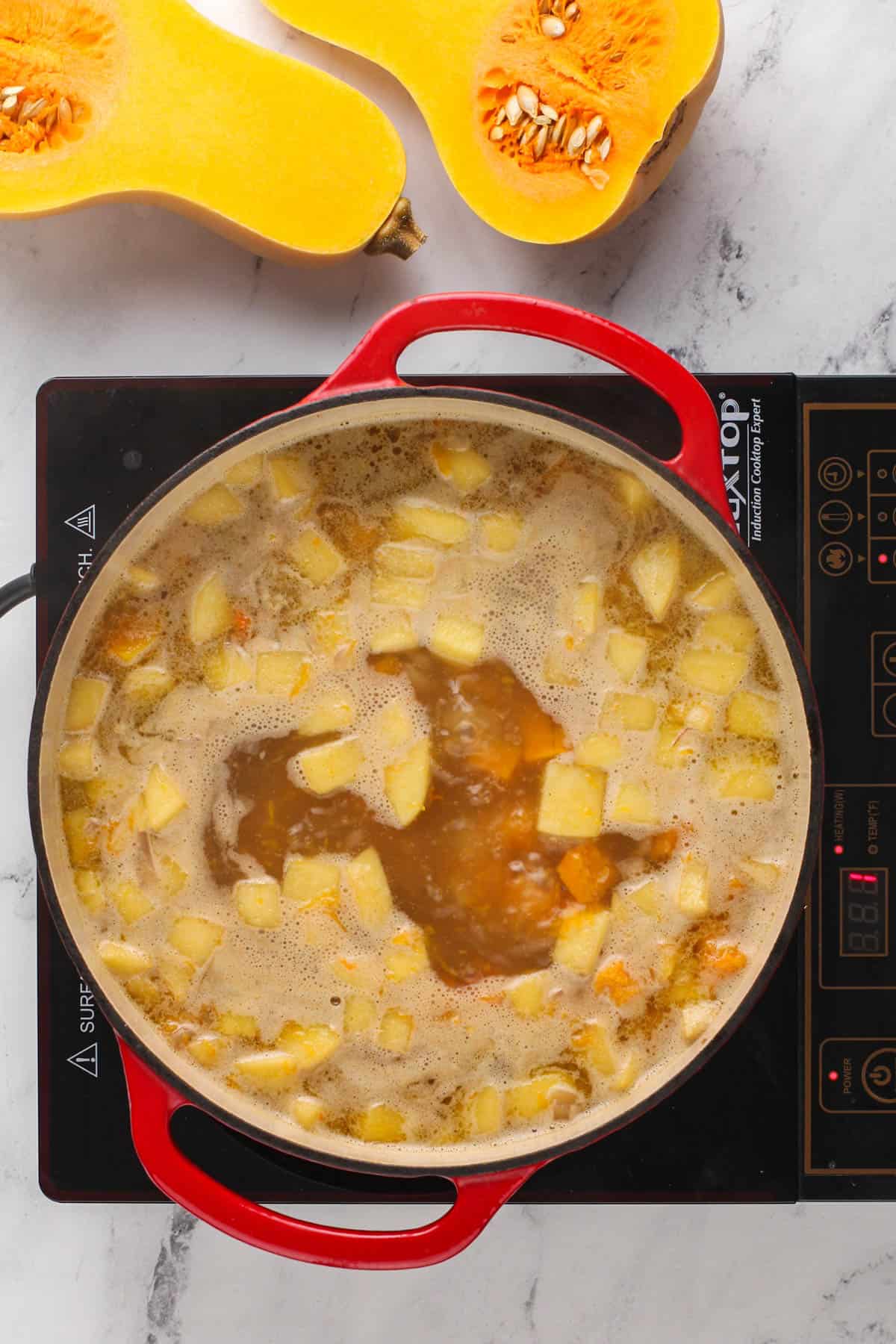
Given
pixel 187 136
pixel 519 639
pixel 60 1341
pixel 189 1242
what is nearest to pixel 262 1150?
pixel 189 1242

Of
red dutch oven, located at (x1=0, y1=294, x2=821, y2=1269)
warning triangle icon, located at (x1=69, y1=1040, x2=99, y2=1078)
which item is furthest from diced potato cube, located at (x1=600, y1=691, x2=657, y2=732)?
warning triangle icon, located at (x1=69, y1=1040, x2=99, y2=1078)

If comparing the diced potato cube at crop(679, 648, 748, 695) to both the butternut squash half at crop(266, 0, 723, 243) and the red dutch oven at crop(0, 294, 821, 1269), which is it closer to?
the red dutch oven at crop(0, 294, 821, 1269)

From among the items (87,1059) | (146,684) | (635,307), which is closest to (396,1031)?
(87,1059)

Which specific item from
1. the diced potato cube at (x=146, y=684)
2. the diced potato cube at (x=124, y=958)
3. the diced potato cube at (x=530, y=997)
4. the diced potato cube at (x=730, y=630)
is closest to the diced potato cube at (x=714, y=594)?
the diced potato cube at (x=730, y=630)

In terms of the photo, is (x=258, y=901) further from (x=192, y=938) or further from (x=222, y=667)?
(x=222, y=667)

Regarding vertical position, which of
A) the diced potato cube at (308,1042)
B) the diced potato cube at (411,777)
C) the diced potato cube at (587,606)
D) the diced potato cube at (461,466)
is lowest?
the diced potato cube at (308,1042)

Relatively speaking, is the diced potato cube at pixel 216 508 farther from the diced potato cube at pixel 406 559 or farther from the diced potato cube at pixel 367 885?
the diced potato cube at pixel 367 885
